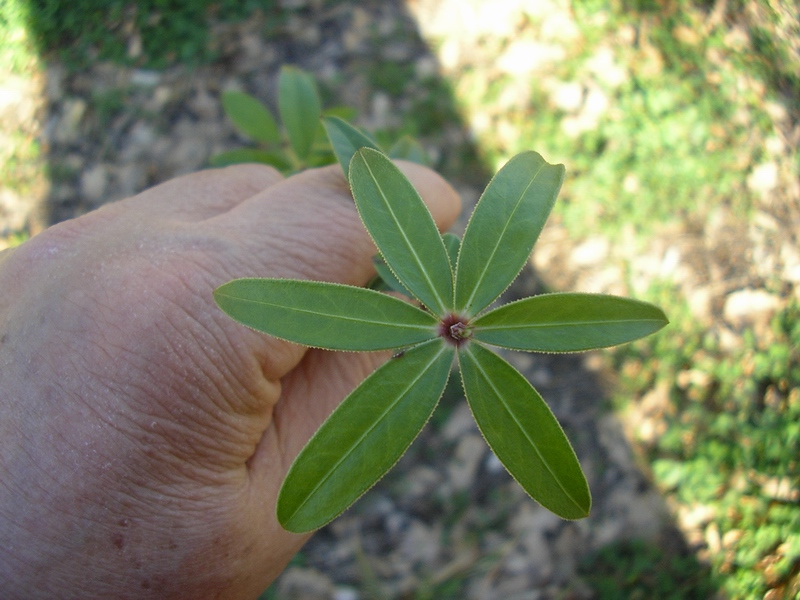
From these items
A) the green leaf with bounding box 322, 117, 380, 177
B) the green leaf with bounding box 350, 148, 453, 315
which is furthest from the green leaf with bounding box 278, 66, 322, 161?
the green leaf with bounding box 350, 148, 453, 315

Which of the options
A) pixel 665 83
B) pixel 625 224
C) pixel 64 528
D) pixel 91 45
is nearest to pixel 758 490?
pixel 625 224

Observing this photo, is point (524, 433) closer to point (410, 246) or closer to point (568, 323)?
point (568, 323)

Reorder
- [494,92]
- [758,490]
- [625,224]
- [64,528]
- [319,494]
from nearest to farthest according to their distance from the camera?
[319,494]
[64,528]
[758,490]
[625,224]
[494,92]

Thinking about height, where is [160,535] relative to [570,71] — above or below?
below

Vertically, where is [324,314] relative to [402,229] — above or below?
below

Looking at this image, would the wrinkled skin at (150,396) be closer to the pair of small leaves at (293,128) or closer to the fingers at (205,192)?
the fingers at (205,192)

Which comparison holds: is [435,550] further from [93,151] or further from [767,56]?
[767,56]

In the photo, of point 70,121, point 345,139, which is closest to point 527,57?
point 345,139
